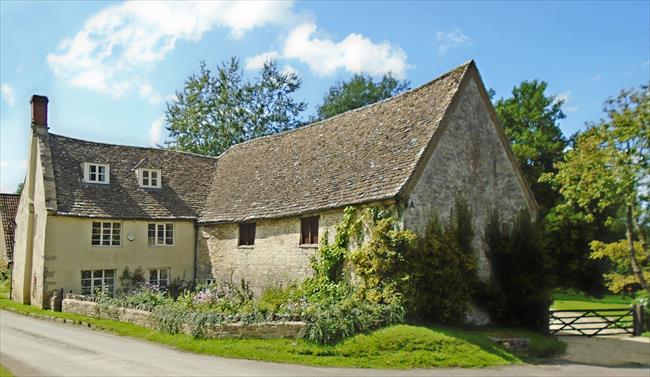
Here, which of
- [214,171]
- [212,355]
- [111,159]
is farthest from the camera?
[214,171]

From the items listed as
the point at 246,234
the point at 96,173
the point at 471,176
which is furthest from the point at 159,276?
the point at 471,176

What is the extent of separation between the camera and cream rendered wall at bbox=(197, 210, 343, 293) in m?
22.4

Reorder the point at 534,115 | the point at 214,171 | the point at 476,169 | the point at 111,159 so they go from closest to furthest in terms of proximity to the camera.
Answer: the point at 476,169 < the point at 111,159 < the point at 214,171 < the point at 534,115

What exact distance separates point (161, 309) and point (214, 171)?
58.4ft

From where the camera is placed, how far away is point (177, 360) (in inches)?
572

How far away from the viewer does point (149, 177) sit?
103ft

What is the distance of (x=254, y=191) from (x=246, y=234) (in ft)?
8.88

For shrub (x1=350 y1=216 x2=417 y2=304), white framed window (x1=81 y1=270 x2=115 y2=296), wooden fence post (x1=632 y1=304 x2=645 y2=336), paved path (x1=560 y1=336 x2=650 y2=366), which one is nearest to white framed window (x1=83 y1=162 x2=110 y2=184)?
white framed window (x1=81 y1=270 x2=115 y2=296)

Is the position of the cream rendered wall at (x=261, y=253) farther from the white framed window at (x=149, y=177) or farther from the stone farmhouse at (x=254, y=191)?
the white framed window at (x=149, y=177)

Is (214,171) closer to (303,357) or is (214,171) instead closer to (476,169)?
(476,169)

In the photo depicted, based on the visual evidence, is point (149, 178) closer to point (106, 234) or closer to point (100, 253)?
point (106, 234)

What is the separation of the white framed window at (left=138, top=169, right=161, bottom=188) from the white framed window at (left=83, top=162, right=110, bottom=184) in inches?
78.0

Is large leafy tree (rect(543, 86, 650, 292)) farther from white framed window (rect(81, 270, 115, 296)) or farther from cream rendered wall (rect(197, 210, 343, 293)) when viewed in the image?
white framed window (rect(81, 270, 115, 296))

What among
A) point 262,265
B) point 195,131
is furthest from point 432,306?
point 195,131
